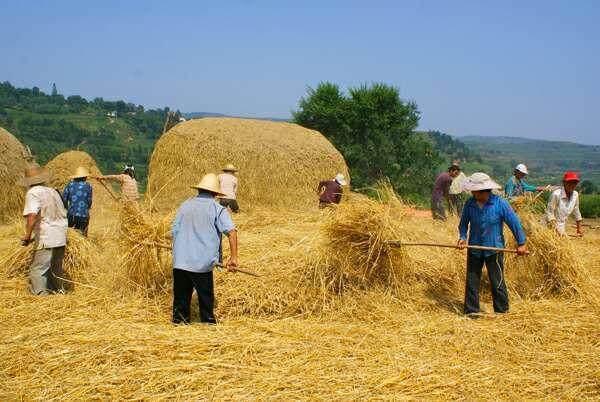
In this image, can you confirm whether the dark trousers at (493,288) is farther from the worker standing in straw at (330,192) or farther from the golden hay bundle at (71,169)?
the golden hay bundle at (71,169)

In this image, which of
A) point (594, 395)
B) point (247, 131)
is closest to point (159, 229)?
point (594, 395)

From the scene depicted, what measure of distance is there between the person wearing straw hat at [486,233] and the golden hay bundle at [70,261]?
397 centimetres

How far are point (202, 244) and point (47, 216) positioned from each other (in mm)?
2120

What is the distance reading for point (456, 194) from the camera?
1120 centimetres

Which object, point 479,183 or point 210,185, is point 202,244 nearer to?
point 210,185

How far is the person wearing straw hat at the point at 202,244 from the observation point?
4980 mm

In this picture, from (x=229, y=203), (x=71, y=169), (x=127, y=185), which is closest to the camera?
(x=127, y=185)

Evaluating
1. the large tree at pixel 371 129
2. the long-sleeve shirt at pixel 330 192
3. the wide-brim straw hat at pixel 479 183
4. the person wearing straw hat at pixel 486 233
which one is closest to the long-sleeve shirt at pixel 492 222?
the person wearing straw hat at pixel 486 233

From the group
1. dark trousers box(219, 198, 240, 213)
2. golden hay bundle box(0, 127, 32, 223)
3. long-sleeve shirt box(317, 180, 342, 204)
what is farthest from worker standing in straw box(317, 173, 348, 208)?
golden hay bundle box(0, 127, 32, 223)

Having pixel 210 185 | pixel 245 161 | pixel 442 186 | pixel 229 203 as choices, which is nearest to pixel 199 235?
pixel 210 185

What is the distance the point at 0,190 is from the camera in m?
12.3

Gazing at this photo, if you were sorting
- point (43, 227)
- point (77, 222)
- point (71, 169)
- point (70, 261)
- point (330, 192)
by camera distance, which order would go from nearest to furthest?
1. point (43, 227)
2. point (70, 261)
3. point (77, 222)
4. point (330, 192)
5. point (71, 169)

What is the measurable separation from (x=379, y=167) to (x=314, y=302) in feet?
57.0

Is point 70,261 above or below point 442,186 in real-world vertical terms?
below
